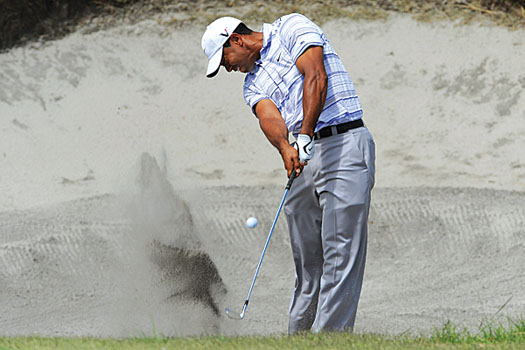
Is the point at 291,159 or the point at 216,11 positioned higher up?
the point at 291,159

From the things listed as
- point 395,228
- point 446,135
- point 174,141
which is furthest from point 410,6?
point 395,228

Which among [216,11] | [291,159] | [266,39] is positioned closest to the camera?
[291,159]

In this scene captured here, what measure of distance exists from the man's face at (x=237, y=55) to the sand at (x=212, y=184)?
5.28ft

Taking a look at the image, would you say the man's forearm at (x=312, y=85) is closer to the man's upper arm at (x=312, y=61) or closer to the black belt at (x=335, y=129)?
the man's upper arm at (x=312, y=61)

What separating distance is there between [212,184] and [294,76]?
500 cm

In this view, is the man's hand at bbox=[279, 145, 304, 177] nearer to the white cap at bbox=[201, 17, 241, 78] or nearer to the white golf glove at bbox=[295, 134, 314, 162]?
the white golf glove at bbox=[295, 134, 314, 162]

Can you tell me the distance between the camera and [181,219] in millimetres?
7133

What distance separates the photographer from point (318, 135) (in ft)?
12.6

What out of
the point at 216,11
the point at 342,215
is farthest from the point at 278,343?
the point at 216,11

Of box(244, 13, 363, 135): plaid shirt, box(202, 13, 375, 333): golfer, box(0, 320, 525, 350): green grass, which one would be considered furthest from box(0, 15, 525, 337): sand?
box(244, 13, 363, 135): plaid shirt

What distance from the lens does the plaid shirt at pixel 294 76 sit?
380 centimetres

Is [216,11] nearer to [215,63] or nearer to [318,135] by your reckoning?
[215,63]

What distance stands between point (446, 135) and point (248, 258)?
3.72 meters

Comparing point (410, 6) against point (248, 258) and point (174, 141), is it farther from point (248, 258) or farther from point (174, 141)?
point (248, 258)
